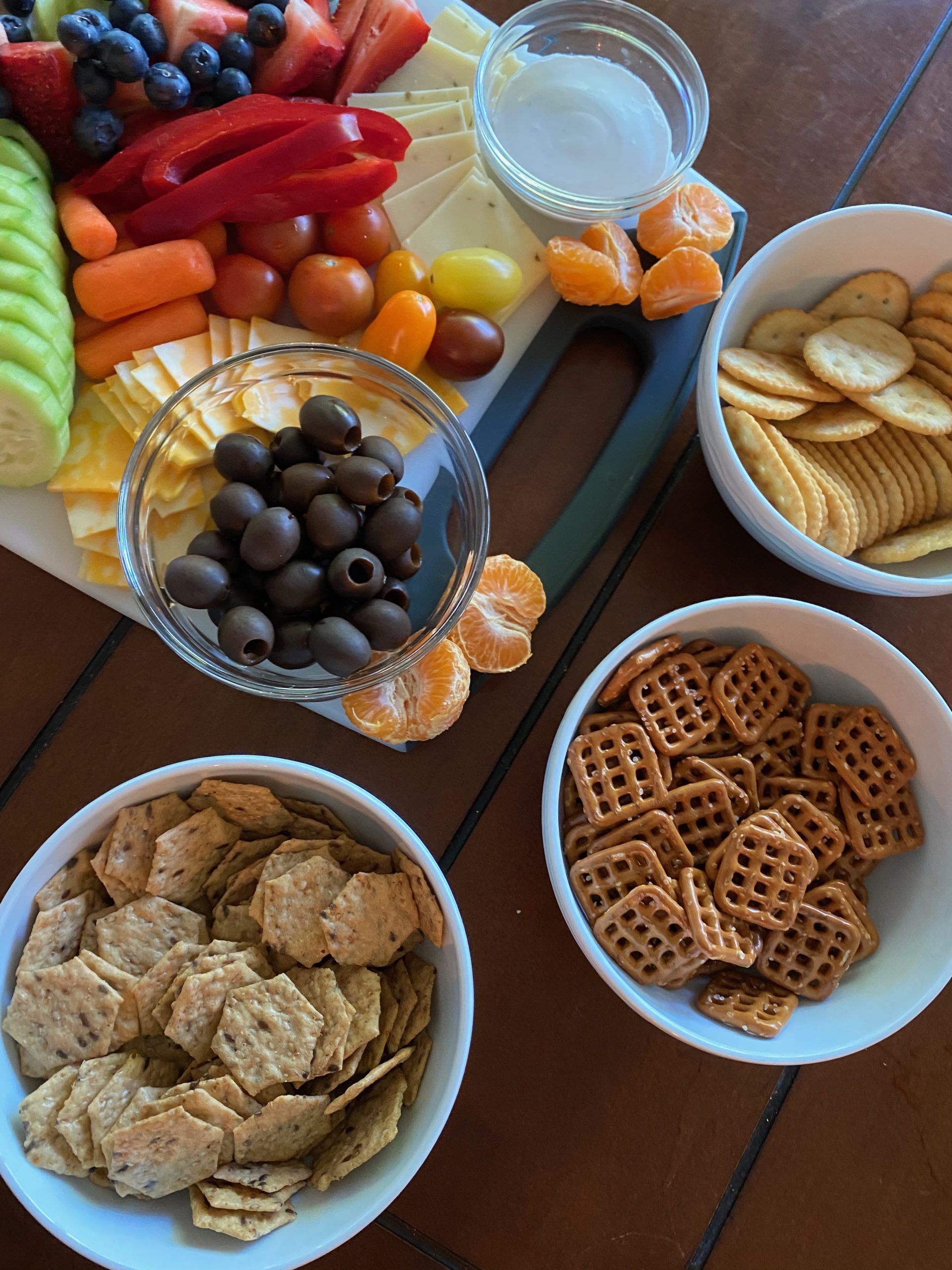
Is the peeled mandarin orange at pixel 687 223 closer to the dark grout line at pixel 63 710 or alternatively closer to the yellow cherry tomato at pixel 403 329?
the yellow cherry tomato at pixel 403 329

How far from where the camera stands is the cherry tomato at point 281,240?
1042 mm

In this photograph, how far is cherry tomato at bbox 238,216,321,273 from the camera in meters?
1.04

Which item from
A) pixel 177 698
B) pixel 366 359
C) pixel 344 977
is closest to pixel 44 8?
pixel 366 359

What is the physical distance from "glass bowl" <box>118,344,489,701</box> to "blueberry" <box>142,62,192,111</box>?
0.29m

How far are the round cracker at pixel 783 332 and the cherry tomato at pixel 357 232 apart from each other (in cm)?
45

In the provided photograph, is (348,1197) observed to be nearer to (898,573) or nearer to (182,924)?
(182,924)

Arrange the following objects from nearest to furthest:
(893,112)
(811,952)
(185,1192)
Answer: (185,1192) < (811,952) < (893,112)

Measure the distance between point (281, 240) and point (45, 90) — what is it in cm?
27

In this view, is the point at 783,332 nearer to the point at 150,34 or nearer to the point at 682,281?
the point at 682,281

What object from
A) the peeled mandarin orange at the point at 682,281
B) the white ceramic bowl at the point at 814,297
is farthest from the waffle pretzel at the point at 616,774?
the peeled mandarin orange at the point at 682,281

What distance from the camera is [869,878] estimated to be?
1050 millimetres

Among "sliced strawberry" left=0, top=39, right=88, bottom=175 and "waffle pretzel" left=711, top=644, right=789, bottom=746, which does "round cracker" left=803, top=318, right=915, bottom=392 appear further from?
"sliced strawberry" left=0, top=39, right=88, bottom=175

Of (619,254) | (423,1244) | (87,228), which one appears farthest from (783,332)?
(423,1244)

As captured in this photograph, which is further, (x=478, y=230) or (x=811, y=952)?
(x=478, y=230)
